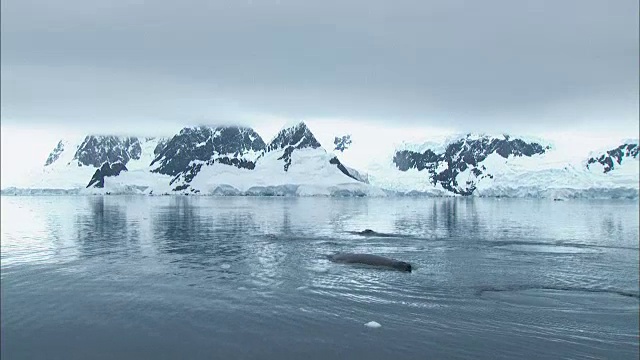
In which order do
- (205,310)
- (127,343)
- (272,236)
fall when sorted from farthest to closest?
(272,236)
(205,310)
(127,343)

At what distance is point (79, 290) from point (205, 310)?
610cm

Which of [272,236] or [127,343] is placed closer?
[127,343]

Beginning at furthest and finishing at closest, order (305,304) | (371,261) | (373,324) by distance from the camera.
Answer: (371,261) < (305,304) < (373,324)

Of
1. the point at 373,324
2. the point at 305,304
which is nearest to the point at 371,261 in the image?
the point at 305,304

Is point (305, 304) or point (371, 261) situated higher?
point (371, 261)

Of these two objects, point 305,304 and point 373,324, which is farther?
point 305,304

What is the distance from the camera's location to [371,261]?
2803 centimetres

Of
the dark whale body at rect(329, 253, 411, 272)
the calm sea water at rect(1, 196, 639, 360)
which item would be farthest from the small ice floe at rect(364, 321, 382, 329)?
the dark whale body at rect(329, 253, 411, 272)

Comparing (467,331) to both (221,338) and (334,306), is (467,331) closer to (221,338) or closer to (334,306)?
(334,306)

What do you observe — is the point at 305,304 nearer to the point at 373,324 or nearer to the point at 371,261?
the point at 373,324

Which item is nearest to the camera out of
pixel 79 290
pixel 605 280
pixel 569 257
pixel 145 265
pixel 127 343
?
pixel 127 343

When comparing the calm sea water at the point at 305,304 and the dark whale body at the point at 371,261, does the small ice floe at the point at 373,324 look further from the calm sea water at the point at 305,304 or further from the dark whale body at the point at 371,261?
the dark whale body at the point at 371,261

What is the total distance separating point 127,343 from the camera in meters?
14.6

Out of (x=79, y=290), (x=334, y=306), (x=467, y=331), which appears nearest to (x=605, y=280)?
(x=467, y=331)
